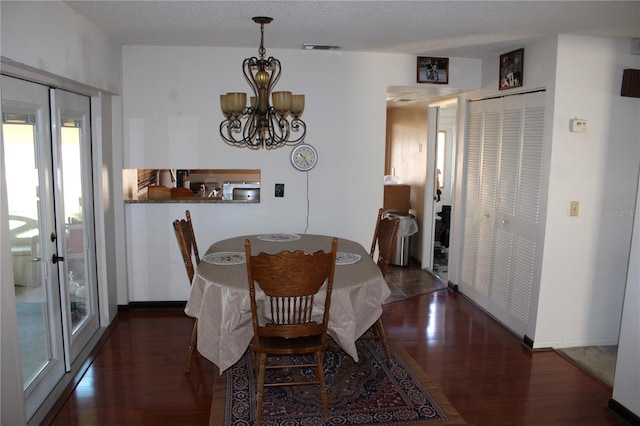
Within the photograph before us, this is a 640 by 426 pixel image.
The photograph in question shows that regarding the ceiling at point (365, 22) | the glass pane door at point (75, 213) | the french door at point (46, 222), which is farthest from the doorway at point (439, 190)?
the french door at point (46, 222)

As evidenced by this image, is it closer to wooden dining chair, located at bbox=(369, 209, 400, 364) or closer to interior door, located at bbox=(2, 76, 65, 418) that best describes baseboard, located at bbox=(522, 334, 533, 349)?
wooden dining chair, located at bbox=(369, 209, 400, 364)

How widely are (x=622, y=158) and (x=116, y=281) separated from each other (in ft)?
13.8

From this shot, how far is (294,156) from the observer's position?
15.0 ft

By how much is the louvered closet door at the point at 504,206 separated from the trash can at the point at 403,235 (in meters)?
1.08

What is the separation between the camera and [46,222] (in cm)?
305

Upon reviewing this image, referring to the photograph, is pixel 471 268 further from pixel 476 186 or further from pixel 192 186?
pixel 192 186

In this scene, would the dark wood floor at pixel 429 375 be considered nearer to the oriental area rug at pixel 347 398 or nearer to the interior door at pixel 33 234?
the oriental area rug at pixel 347 398

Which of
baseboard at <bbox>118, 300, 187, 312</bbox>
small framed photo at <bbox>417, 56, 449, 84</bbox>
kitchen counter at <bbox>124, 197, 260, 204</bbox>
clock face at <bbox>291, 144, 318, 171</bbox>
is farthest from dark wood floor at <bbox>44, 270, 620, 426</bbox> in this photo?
small framed photo at <bbox>417, 56, 449, 84</bbox>

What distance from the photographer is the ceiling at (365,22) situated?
2.95m

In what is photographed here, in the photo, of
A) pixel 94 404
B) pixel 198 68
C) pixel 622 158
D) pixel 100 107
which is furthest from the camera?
pixel 198 68

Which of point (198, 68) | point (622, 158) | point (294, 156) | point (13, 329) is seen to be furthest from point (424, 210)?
point (13, 329)

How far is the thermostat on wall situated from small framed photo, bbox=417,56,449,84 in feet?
4.50

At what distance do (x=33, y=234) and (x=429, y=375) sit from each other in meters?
2.62

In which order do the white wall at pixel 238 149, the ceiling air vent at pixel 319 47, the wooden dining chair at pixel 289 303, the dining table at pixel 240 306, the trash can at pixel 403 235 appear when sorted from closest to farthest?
1. the wooden dining chair at pixel 289 303
2. the dining table at pixel 240 306
3. the ceiling air vent at pixel 319 47
4. the white wall at pixel 238 149
5. the trash can at pixel 403 235
